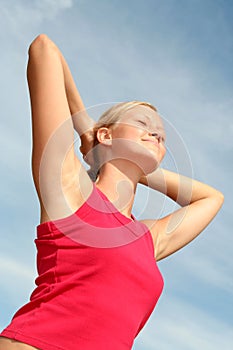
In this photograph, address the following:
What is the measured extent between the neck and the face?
61 millimetres

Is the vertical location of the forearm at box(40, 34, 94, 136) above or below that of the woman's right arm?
above

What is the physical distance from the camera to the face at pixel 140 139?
312cm

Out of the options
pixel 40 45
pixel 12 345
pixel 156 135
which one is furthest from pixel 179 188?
pixel 12 345

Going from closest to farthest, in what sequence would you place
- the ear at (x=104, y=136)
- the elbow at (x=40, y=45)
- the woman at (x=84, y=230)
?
the woman at (x=84, y=230) < the elbow at (x=40, y=45) < the ear at (x=104, y=136)

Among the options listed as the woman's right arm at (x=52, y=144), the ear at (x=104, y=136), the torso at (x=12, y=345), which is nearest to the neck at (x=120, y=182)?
the ear at (x=104, y=136)

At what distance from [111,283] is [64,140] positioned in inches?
31.3

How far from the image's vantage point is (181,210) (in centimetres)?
380

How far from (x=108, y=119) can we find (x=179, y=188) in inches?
40.6

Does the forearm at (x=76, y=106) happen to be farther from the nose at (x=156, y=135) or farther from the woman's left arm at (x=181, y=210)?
the woman's left arm at (x=181, y=210)

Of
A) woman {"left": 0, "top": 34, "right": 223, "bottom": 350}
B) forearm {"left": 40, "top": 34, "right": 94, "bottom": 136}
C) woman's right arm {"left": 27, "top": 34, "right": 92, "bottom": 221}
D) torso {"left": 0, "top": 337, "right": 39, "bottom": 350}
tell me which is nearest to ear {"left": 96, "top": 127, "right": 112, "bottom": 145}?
woman {"left": 0, "top": 34, "right": 223, "bottom": 350}

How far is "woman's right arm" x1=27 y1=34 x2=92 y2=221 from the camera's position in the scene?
9.07 feet

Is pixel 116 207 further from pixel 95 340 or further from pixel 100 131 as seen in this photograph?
pixel 95 340

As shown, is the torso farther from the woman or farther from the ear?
the ear

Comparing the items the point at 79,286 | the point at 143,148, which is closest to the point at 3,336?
the point at 79,286
